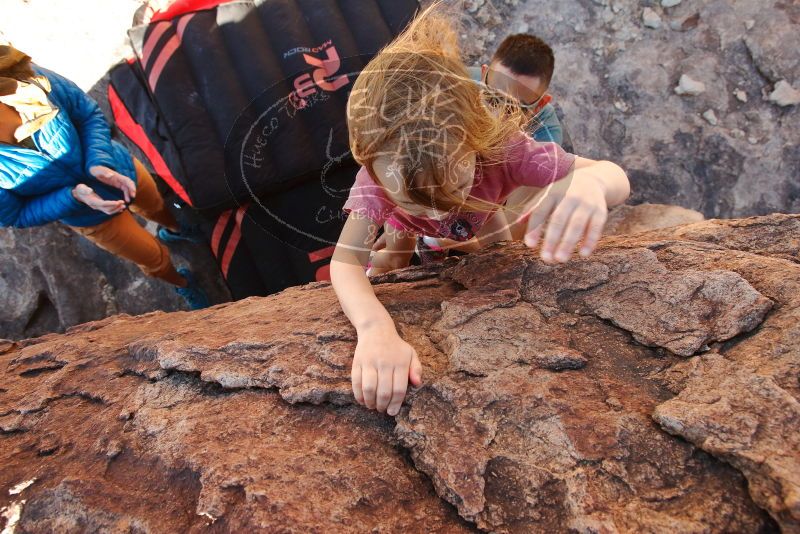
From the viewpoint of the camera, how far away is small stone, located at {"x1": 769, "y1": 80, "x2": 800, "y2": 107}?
2232 millimetres

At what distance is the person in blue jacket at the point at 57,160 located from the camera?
152cm

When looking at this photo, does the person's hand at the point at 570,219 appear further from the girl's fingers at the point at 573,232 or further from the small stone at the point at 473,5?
the small stone at the point at 473,5

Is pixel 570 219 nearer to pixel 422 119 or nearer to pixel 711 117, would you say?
pixel 422 119

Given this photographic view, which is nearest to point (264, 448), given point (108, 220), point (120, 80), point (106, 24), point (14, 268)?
point (108, 220)

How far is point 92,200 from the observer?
176 centimetres

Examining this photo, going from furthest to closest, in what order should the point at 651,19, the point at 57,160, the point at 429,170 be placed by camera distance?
the point at 651,19 < the point at 57,160 < the point at 429,170

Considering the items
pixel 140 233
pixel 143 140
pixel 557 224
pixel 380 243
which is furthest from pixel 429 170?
pixel 143 140

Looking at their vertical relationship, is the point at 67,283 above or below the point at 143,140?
below

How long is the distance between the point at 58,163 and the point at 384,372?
1.54 m

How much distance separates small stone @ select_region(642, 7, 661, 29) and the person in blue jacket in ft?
8.30

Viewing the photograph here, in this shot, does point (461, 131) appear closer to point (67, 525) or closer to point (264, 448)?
point (264, 448)

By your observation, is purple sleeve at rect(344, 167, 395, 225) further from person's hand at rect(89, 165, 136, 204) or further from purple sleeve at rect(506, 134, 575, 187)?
person's hand at rect(89, 165, 136, 204)

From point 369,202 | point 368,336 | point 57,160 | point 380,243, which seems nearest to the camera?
point 368,336

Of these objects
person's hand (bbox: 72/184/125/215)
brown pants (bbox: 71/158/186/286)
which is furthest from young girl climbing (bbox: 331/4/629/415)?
brown pants (bbox: 71/158/186/286)
